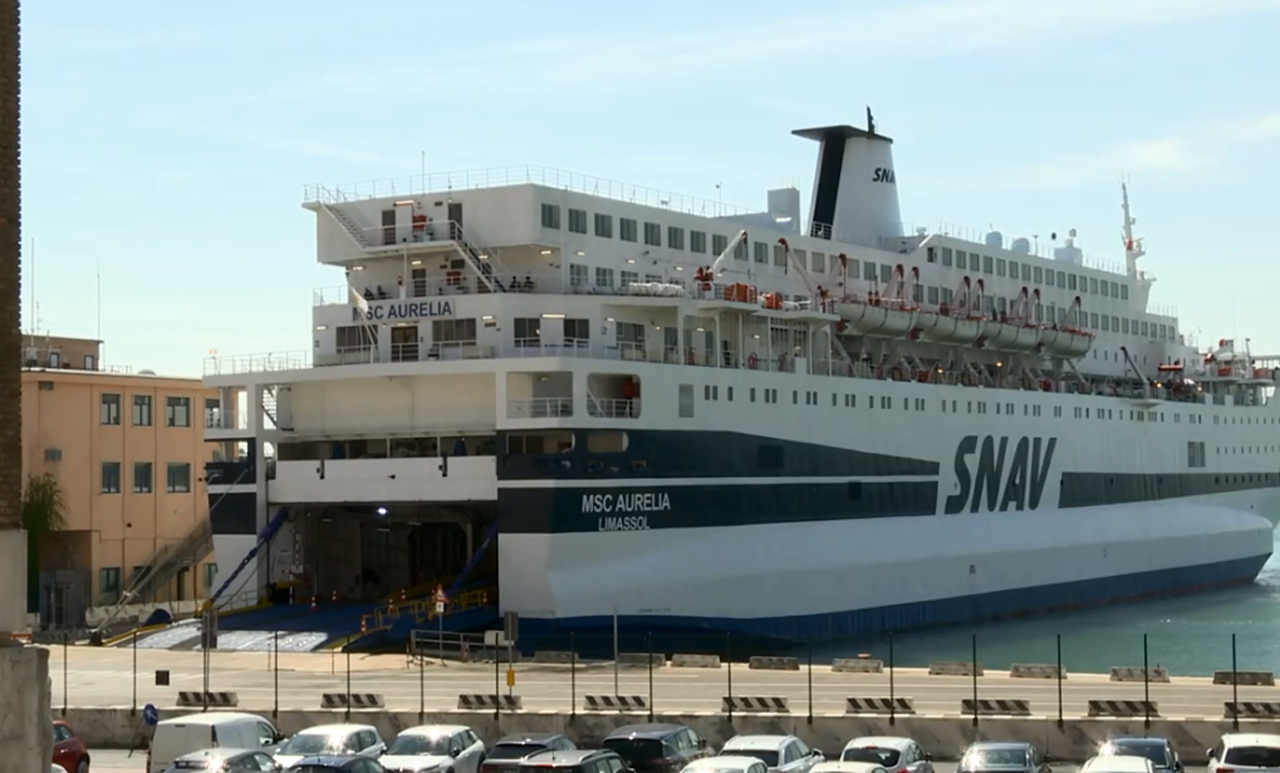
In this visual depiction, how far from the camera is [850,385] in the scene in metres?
53.6

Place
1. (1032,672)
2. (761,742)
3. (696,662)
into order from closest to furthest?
(761,742), (1032,672), (696,662)

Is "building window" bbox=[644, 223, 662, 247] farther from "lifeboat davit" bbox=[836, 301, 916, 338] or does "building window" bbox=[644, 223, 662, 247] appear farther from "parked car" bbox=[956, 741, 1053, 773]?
"parked car" bbox=[956, 741, 1053, 773]

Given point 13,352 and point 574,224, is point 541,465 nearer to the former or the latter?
point 574,224

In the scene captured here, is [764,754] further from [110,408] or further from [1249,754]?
[110,408]

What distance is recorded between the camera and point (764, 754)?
22562 millimetres

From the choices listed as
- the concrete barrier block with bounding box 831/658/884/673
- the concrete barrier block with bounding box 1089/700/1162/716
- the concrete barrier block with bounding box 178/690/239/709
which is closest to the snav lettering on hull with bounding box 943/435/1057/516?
the concrete barrier block with bounding box 831/658/884/673

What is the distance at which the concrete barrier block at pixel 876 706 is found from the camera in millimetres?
28750

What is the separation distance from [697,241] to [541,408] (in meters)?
11.2

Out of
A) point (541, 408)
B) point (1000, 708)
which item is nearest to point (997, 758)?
point (1000, 708)

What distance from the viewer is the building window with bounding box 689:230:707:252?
53.0 meters

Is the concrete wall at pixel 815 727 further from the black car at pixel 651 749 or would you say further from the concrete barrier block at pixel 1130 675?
the concrete barrier block at pixel 1130 675

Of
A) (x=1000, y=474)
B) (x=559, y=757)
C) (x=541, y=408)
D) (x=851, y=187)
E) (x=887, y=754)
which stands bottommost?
(x=887, y=754)

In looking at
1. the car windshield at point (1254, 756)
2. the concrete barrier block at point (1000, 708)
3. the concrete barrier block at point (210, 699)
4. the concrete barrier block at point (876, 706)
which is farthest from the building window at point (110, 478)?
the car windshield at point (1254, 756)

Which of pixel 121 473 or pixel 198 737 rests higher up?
pixel 121 473
